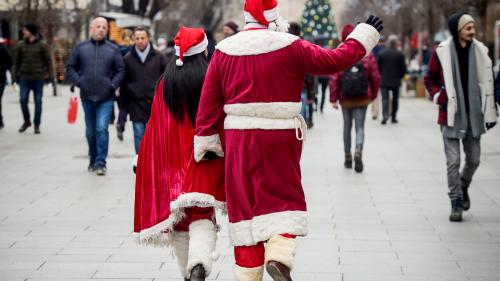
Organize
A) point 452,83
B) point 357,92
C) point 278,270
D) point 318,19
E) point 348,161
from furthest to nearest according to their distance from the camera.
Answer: point 318,19, point 348,161, point 357,92, point 452,83, point 278,270

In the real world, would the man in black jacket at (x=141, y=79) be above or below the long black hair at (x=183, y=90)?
below

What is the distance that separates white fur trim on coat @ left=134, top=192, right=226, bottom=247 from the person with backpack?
7.01m

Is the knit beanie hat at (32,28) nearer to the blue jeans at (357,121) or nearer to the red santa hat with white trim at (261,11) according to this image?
the blue jeans at (357,121)

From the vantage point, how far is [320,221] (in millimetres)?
9508

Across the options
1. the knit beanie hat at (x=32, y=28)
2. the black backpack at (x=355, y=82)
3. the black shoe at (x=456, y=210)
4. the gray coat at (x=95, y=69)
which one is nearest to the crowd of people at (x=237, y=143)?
the black shoe at (x=456, y=210)

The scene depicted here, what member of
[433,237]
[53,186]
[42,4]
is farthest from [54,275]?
[42,4]

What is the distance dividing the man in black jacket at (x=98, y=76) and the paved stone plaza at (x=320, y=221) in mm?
483

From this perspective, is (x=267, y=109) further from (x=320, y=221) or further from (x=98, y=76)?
(x=98, y=76)

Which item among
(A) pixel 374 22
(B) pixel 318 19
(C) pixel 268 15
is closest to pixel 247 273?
(C) pixel 268 15

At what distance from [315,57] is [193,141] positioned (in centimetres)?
99

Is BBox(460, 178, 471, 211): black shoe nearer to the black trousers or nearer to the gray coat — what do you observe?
the gray coat

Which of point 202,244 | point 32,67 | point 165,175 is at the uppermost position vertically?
point 165,175

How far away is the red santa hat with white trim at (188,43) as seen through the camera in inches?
259

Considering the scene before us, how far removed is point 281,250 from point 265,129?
0.69 metres
